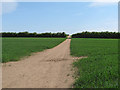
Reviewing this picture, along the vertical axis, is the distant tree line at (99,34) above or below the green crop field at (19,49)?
above

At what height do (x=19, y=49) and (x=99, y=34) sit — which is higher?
(x=99, y=34)

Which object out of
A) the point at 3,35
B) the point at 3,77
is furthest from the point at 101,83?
the point at 3,35

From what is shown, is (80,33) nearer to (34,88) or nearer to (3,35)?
(3,35)

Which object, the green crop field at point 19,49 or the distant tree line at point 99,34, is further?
the distant tree line at point 99,34

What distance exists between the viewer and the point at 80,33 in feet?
333

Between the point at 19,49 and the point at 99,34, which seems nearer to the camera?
the point at 19,49

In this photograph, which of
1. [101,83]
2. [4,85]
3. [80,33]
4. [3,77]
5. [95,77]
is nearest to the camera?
[101,83]

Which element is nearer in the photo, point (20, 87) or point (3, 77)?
point (20, 87)

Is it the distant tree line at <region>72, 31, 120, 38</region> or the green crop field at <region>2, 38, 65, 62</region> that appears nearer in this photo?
the green crop field at <region>2, 38, 65, 62</region>

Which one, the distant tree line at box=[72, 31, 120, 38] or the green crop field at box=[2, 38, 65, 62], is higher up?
the distant tree line at box=[72, 31, 120, 38]

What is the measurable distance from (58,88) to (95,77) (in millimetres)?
1811

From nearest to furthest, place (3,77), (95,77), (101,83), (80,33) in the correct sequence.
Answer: (101,83)
(95,77)
(3,77)
(80,33)

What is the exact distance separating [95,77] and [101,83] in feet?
2.39

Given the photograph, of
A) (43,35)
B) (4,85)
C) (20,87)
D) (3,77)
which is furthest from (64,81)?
(43,35)
